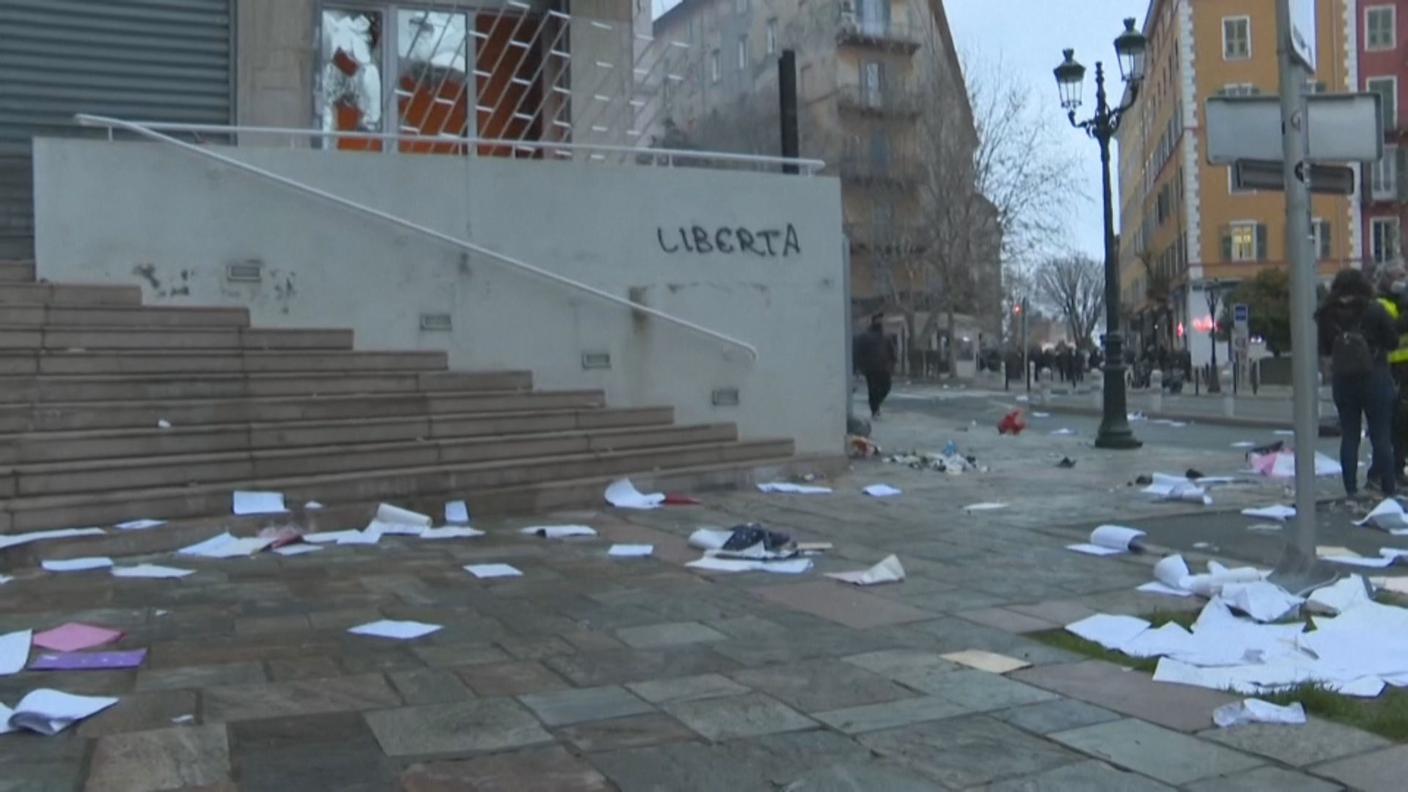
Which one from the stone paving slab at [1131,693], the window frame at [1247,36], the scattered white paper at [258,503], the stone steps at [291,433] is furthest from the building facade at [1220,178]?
the stone paving slab at [1131,693]

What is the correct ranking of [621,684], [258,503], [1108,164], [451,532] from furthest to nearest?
[1108,164], [451,532], [258,503], [621,684]

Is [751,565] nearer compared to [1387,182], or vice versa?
[751,565]

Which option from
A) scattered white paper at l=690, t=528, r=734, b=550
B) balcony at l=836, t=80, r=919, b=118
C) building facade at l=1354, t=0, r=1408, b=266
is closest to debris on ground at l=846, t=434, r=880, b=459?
scattered white paper at l=690, t=528, r=734, b=550

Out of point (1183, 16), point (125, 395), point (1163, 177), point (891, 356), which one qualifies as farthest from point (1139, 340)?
point (125, 395)

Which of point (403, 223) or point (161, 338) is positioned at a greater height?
point (403, 223)

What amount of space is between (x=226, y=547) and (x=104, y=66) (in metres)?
6.35

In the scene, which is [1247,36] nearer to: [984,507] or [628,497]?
[984,507]

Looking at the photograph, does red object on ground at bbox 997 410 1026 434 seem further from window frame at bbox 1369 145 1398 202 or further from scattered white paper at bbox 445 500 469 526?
window frame at bbox 1369 145 1398 202

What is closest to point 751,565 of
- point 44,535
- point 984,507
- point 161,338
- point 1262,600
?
point 1262,600

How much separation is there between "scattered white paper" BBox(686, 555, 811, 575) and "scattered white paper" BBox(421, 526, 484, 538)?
2.02 m

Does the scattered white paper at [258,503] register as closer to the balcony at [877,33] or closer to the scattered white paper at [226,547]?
the scattered white paper at [226,547]

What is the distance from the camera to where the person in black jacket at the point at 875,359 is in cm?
2031

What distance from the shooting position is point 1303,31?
6.73 meters

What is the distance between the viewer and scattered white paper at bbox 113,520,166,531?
27.8 feet
